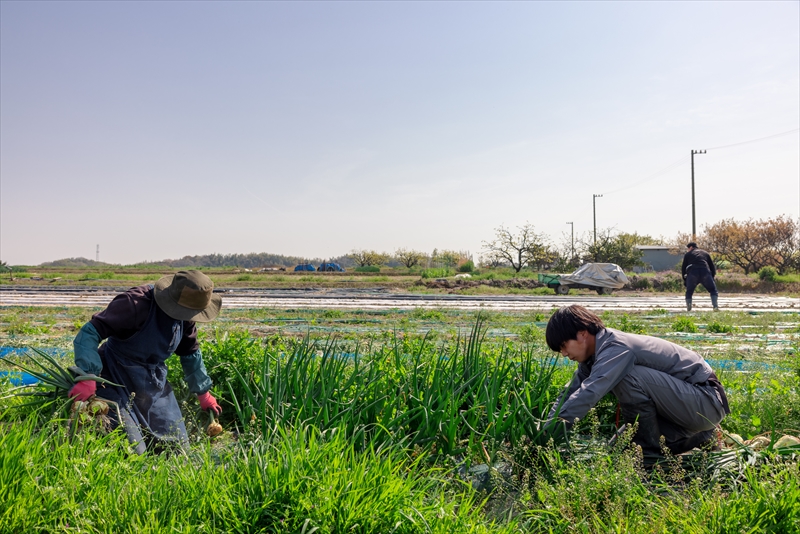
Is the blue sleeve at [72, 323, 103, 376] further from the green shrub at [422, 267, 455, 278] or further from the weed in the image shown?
the green shrub at [422, 267, 455, 278]

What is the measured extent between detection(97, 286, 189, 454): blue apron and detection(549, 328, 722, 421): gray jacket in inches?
92.5

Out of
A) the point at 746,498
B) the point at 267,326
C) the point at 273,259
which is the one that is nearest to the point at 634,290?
the point at 267,326

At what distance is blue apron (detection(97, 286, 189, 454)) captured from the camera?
11.4ft

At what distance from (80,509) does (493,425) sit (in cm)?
198

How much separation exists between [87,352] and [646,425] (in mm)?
3187

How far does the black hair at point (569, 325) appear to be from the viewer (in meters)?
3.28

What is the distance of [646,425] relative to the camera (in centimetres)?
329

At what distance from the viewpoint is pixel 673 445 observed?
11.0ft

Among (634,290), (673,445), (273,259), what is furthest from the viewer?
(273,259)

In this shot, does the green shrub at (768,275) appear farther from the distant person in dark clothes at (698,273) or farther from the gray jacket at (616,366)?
the gray jacket at (616,366)

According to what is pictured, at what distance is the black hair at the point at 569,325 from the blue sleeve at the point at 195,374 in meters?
2.17

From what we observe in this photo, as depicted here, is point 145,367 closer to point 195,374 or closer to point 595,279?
point 195,374

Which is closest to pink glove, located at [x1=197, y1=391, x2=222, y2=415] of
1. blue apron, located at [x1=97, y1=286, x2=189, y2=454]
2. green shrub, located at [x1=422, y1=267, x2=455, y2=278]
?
blue apron, located at [x1=97, y1=286, x2=189, y2=454]

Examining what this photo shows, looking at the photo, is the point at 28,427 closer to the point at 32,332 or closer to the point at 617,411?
the point at 617,411
